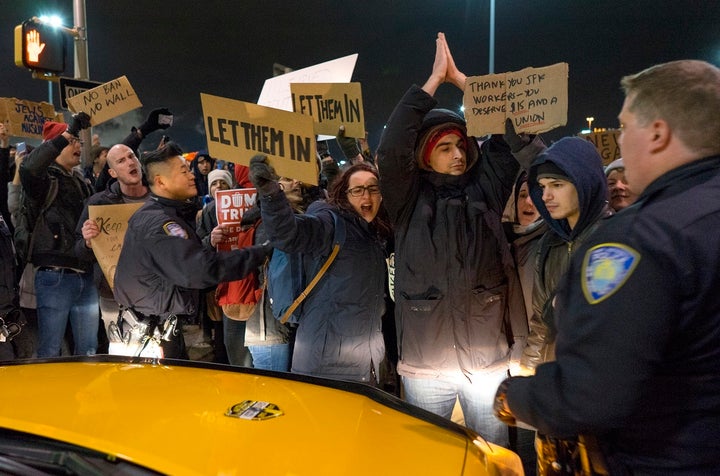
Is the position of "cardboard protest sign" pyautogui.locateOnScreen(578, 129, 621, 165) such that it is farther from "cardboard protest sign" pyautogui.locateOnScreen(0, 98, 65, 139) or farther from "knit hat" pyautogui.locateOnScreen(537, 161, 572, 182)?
"cardboard protest sign" pyautogui.locateOnScreen(0, 98, 65, 139)

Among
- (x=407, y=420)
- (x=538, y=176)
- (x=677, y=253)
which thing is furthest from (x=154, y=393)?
(x=538, y=176)

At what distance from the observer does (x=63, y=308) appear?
16.7 feet

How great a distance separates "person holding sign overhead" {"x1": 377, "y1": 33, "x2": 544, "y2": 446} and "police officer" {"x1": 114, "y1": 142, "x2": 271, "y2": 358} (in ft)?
4.12

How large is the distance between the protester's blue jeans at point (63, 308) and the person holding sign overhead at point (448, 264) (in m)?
3.38

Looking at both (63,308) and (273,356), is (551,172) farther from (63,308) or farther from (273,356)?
(63,308)

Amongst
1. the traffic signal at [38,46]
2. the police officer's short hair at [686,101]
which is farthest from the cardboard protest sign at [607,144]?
the traffic signal at [38,46]

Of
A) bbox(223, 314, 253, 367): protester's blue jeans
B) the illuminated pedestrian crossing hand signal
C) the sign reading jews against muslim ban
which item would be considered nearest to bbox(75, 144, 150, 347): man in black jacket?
bbox(223, 314, 253, 367): protester's blue jeans

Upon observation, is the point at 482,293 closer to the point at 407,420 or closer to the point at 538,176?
the point at 538,176

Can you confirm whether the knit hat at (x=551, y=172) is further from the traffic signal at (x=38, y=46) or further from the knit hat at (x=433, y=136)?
the traffic signal at (x=38, y=46)

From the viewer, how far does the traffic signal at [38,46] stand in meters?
8.16

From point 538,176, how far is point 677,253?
6.01 ft

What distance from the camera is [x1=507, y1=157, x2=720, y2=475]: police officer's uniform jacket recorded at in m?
1.37

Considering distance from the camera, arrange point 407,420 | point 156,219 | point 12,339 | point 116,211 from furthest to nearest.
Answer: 1. point 12,339
2. point 116,211
3. point 156,219
4. point 407,420

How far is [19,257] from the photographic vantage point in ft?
17.2
